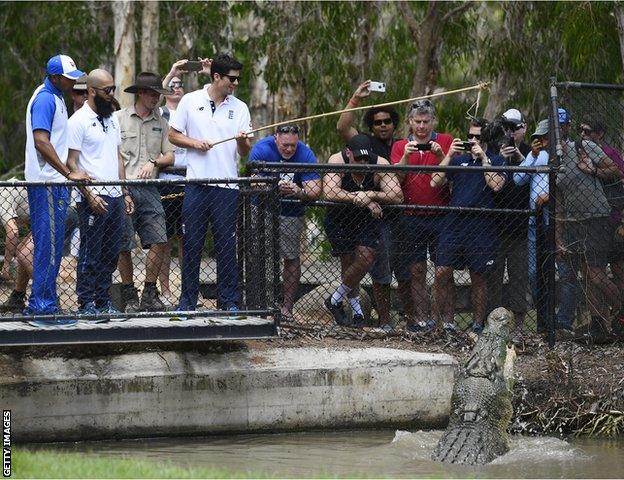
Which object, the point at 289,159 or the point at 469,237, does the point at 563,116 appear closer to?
the point at 469,237

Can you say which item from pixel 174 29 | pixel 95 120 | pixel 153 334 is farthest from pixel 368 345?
pixel 174 29

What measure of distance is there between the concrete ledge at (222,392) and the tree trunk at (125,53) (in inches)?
329

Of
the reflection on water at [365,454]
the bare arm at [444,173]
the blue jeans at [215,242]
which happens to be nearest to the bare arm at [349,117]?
the bare arm at [444,173]

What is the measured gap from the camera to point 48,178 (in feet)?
30.5

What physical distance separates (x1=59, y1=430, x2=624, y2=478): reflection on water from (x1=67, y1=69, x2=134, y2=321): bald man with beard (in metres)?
1.09

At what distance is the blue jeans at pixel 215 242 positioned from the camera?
31.6 feet

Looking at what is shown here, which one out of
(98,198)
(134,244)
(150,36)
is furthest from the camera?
(150,36)

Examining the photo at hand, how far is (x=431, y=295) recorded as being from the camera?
1038cm

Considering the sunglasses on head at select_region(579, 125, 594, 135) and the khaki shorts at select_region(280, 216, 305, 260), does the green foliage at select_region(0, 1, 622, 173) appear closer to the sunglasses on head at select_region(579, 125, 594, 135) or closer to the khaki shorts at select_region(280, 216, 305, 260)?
the sunglasses on head at select_region(579, 125, 594, 135)

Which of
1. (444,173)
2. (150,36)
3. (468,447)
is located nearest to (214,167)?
(444,173)

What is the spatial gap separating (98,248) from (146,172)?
1.51m

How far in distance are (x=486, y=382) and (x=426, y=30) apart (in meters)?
8.15

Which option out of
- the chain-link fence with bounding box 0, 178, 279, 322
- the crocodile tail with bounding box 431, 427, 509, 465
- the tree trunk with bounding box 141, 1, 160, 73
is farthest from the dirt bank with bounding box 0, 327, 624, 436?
the tree trunk with bounding box 141, 1, 160, 73

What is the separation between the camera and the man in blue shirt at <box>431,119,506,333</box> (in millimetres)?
10211
